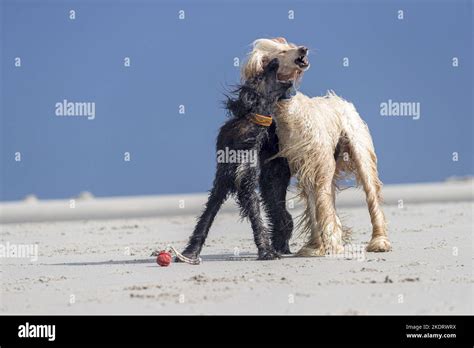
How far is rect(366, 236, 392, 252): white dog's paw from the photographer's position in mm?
10219

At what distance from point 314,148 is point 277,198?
0.71m

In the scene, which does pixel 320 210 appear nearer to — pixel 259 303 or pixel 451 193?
pixel 259 303

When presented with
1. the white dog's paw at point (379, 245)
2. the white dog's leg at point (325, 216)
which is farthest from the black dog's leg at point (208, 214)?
the white dog's paw at point (379, 245)

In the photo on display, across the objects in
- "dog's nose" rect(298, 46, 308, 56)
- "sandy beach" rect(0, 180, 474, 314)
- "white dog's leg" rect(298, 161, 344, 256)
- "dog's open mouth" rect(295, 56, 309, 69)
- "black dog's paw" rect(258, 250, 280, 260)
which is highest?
"dog's nose" rect(298, 46, 308, 56)

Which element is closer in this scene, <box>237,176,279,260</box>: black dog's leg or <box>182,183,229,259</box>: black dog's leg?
<box>237,176,279,260</box>: black dog's leg

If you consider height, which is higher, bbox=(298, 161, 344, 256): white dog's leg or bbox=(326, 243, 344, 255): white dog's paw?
bbox=(298, 161, 344, 256): white dog's leg

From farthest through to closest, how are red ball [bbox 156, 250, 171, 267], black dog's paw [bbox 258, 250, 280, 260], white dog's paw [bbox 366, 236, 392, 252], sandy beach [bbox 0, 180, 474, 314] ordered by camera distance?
1. white dog's paw [bbox 366, 236, 392, 252]
2. black dog's paw [bbox 258, 250, 280, 260]
3. red ball [bbox 156, 250, 171, 267]
4. sandy beach [bbox 0, 180, 474, 314]

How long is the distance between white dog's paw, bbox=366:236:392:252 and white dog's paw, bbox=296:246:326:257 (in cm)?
66

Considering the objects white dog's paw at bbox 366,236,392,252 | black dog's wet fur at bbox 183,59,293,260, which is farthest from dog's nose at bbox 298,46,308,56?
white dog's paw at bbox 366,236,392,252

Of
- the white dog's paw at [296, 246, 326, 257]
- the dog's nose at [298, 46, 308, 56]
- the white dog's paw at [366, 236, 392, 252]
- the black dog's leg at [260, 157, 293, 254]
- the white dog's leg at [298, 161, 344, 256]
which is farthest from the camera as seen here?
the white dog's paw at [366, 236, 392, 252]

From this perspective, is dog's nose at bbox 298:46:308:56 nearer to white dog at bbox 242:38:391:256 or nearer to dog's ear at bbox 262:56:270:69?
white dog at bbox 242:38:391:256
